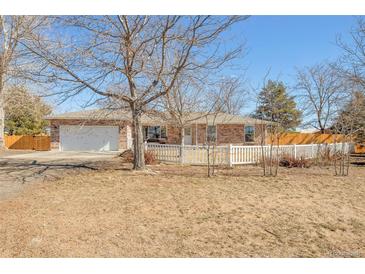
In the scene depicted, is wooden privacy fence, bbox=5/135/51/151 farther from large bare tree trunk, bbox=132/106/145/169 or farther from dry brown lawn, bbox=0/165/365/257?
dry brown lawn, bbox=0/165/365/257

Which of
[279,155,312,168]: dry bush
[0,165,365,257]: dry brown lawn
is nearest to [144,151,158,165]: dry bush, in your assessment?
[0,165,365,257]: dry brown lawn

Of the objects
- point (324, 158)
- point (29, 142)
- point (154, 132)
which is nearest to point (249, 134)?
point (154, 132)

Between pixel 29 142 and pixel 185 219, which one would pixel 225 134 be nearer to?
pixel 29 142

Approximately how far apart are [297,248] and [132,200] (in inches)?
139

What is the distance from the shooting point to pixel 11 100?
20.9m

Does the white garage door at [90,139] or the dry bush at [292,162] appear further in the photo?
the white garage door at [90,139]

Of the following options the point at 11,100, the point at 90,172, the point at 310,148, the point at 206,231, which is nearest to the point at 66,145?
the point at 11,100

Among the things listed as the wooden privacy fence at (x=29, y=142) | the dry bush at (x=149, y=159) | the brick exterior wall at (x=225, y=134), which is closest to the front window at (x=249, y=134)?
the brick exterior wall at (x=225, y=134)

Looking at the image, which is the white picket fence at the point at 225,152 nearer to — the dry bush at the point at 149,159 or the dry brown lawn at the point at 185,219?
the dry bush at the point at 149,159

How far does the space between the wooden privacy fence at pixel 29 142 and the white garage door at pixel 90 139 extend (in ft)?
9.47

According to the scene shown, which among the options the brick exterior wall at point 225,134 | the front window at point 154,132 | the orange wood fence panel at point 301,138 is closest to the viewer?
the brick exterior wall at point 225,134

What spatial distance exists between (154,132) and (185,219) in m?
19.8

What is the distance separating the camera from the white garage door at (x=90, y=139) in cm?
2059

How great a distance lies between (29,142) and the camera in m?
23.8
